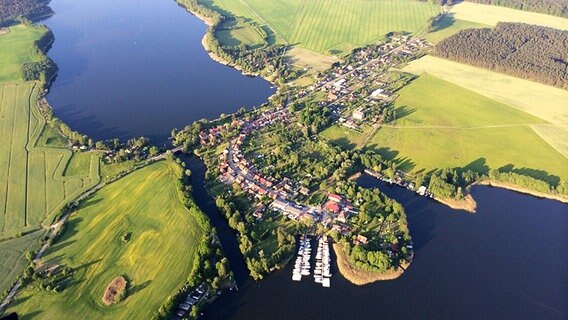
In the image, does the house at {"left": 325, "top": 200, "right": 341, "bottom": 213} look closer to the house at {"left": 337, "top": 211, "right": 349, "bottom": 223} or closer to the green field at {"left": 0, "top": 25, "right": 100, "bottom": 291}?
the house at {"left": 337, "top": 211, "right": 349, "bottom": 223}

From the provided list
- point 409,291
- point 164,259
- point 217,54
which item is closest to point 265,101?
point 217,54

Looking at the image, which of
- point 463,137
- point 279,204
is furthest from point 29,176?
point 463,137

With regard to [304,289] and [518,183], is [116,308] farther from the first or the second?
[518,183]

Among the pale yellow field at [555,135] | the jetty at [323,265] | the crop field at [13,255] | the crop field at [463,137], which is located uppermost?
the pale yellow field at [555,135]

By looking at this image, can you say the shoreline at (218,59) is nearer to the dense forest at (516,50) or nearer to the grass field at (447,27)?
the dense forest at (516,50)

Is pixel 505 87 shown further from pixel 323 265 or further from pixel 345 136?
pixel 323 265

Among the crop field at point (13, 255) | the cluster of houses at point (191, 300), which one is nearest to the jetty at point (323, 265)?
the cluster of houses at point (191, 300)
